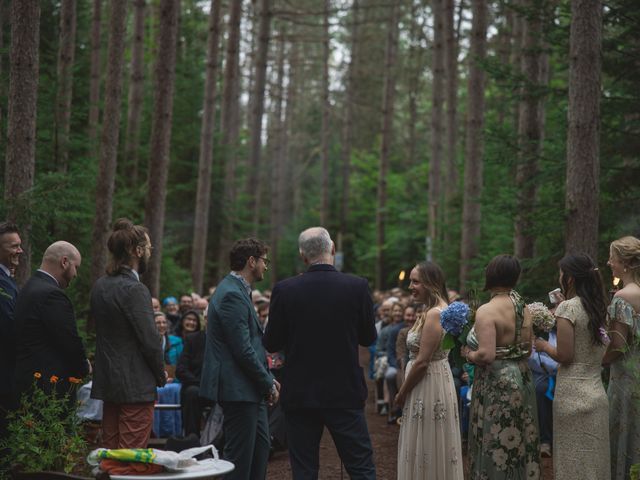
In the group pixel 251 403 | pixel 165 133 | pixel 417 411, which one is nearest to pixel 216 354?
pixel 251 403

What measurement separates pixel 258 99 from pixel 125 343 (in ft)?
86.5

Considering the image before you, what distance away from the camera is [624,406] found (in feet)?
23.0

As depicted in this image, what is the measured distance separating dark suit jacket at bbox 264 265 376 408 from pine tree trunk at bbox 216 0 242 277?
787 inches

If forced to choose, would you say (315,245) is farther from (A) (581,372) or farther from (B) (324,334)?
(A) (581,372)

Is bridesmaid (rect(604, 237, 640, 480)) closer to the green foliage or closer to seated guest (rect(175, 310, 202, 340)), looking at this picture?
the green foliage

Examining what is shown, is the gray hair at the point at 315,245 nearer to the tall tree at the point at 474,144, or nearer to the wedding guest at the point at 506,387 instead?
the wedding guest at the point at 506,387

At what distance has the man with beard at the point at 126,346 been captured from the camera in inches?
256

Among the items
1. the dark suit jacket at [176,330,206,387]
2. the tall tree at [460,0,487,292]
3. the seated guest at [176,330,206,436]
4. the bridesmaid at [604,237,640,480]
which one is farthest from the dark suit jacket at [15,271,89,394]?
the tall tree at [460,0,487,292]

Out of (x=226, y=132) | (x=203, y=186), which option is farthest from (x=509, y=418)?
(x=226, y=132)

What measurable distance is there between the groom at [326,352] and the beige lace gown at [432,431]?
27.6 inches

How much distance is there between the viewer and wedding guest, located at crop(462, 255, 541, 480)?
653cm

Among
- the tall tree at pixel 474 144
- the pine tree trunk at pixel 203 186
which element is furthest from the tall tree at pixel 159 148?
the tall tree at pixel 474 144

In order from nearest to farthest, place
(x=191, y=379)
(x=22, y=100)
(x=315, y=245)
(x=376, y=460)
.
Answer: (x=315, y=245) → (x=22, y=100) → (x=376, y=460) → (x=191, y=379)

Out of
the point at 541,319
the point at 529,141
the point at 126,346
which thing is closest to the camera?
the point at 126,346
